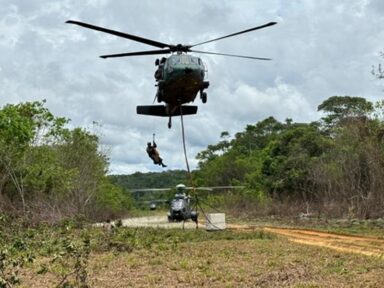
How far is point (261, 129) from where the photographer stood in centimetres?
6681

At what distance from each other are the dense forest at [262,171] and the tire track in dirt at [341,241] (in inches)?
277

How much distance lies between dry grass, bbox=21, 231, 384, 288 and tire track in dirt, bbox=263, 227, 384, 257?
26.4 inches

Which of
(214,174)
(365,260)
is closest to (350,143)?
(365,260)

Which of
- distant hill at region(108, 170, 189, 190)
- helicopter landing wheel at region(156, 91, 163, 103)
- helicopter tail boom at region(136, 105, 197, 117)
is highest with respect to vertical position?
distant hill at region(108, 170, 189, 190)

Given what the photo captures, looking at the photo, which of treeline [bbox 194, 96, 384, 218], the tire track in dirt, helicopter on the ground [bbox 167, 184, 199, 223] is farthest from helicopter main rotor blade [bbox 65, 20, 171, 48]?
helicopter on the ground [bbox 167, 184, 199, 223]

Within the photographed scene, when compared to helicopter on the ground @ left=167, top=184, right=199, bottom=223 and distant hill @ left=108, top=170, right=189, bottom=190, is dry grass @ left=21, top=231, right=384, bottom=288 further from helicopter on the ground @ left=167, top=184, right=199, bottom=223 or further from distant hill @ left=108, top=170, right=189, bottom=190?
distant hill @ left=108, top=170, right=189, bottom=190

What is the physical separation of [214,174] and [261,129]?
8243mm

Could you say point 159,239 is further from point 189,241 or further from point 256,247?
point 256,247

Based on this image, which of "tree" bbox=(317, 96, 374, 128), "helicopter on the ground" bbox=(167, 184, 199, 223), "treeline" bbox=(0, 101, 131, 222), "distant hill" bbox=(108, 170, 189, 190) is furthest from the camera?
"distant hill" bbox=(108, 170, 189, 190)

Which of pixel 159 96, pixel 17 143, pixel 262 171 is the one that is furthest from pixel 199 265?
pixel 262 171

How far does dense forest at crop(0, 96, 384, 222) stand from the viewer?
27250 mm

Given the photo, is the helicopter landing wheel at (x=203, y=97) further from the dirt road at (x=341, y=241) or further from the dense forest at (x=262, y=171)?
the dense forest at (x=262, y=171)

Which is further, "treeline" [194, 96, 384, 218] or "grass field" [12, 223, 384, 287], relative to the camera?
"treeline" [194, 96, 384, 218]

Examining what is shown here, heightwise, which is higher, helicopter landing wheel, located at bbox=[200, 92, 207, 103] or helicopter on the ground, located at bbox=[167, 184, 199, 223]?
helicopter landing wheel, located at bbox=[200, 92, 207, 103]
